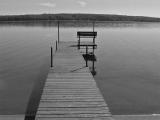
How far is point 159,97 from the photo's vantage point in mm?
12812

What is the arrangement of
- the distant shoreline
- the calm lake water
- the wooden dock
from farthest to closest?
the distant shoreline → the calm lake water → the wooden dock

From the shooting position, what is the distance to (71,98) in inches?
347

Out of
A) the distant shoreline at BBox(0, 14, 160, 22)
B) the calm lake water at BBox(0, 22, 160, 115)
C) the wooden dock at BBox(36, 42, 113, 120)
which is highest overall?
the distant shoreline at BBox(0, 14, 160, 22)

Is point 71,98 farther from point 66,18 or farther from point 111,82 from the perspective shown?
point 66,18

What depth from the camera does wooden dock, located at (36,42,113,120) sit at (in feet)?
24.4

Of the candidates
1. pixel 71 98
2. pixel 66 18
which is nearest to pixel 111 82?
pixel 71 98

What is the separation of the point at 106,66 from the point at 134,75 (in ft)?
11.0

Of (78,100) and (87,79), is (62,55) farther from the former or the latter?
(78,100)

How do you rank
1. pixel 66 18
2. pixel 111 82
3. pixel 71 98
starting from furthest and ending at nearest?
pixel 66 18 < pixel 111 82 < pixel 71 98

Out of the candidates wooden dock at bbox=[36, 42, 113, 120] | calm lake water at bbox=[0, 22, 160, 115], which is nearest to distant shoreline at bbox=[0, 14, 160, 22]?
calm lake water at bbox=[0, 22, 160, 115]

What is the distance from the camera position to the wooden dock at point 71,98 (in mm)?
7446

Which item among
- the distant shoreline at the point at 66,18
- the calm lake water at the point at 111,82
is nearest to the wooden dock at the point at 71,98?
the calm lake water at the point at 111,82

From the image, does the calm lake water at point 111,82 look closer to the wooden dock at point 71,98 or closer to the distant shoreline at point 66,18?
the wooden dock at point 71,98

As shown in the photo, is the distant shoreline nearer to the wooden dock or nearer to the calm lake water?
the calm lake water
